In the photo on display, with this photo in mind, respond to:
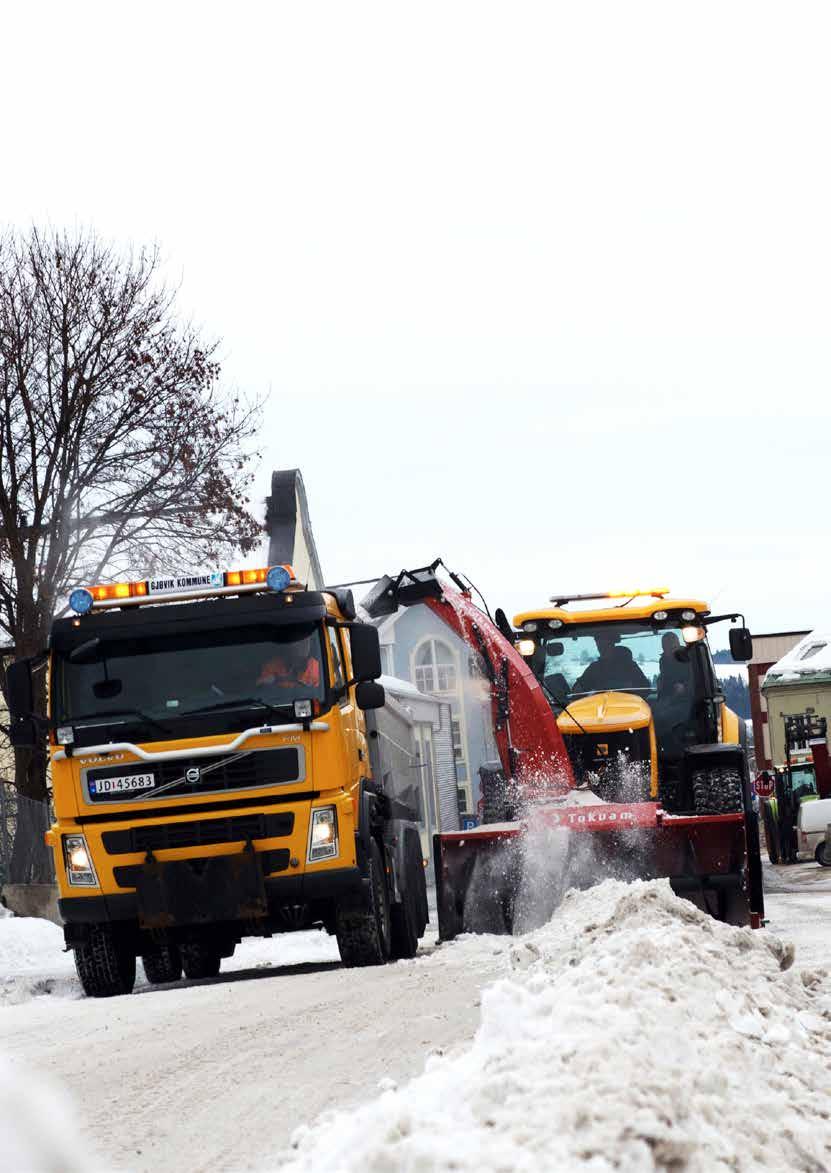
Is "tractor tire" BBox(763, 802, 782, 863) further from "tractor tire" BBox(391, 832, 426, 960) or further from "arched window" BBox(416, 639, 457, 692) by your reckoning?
"arched window" BBox(416, 639, 457, 692)

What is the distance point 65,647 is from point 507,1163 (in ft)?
28.2

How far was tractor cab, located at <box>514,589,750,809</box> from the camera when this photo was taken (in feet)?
49.3

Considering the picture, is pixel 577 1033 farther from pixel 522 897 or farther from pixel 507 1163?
pixel 522 897

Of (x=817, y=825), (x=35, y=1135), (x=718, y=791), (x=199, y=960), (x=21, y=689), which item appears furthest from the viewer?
(x=817, y=825)

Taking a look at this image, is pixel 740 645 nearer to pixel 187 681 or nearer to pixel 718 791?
pixel 718 791

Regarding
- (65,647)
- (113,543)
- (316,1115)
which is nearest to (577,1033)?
(316,1115)

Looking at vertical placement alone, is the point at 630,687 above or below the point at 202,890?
above

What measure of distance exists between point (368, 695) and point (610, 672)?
4.07 meters

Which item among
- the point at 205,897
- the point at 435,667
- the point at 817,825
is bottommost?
the point at 817,825

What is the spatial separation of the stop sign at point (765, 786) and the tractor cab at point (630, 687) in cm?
1738

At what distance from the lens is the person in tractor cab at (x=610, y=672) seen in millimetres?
15828

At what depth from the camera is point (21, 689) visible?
12078mm

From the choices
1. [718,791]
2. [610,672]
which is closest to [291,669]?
[718,791]

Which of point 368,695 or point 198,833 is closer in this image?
point 198,833
